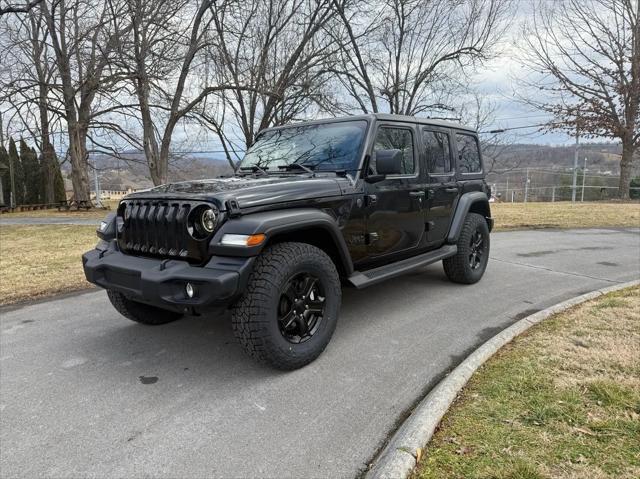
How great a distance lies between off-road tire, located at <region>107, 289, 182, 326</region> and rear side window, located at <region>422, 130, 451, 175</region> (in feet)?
9.92

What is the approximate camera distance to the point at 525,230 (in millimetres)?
10695

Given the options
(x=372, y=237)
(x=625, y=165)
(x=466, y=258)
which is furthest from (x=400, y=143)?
(x=625, y=165)

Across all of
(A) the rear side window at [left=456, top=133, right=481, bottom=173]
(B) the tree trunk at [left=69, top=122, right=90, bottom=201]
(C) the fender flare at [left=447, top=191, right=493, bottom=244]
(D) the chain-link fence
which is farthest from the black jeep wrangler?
(D) the chain-link fence

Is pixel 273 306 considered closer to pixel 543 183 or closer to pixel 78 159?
pixel 78 159

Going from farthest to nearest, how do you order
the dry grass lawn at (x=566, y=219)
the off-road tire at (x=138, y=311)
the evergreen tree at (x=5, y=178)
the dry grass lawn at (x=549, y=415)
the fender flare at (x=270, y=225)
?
the evergreen tree at (x=5, y=178) → the dry grass lawn at (x=566, y=219) → the off-road tire at (x=138, y=311) → the fender flare at (x=270, y=225) → the dry grass lawn at (x=549, y=415)

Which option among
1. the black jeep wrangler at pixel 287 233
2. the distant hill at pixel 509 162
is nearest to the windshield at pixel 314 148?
the black jeep wrangler at pixel 287 233

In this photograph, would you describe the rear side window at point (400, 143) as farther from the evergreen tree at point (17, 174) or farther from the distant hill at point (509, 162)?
the evergreen tree at point (17, 174)

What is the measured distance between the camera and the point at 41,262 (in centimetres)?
698

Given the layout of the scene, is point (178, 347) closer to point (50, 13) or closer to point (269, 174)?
point (269, 174)

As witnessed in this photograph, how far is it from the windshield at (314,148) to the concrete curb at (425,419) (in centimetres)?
180

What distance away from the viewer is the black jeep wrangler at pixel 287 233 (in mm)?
2734

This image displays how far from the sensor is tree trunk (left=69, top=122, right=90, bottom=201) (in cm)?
1817

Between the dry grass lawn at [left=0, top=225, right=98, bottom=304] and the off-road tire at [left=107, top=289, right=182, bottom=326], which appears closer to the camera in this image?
the off-road tire at [left=107, top=289, right=182, bottom=326]

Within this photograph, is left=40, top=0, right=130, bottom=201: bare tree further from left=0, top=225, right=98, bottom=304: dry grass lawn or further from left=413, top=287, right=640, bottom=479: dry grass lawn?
left=413, top=287, right=640, bottom=479: dry grass lawn
